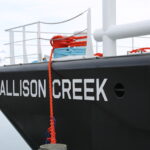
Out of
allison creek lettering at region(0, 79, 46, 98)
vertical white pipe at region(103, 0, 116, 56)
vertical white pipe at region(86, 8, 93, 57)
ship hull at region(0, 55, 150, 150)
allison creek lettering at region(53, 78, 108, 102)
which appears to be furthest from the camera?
allison creek lettering at region(0, 79, 46, 98)

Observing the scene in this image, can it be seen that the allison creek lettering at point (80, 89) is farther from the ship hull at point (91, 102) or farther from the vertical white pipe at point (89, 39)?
the vertical white pipe at point (89, 39)

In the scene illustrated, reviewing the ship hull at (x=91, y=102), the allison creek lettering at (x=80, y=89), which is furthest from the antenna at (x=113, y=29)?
the allison creek lettering at (x=80, y=89)

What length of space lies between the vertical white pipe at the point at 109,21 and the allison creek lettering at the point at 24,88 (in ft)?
3.00

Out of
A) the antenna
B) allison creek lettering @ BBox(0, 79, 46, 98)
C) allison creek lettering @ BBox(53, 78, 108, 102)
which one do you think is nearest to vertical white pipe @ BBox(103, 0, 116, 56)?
the antenna

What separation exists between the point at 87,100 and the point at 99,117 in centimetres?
22

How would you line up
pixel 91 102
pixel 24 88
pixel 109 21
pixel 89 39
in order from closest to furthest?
pixel 91 102 < pixel 109 21 < pixel 89 39 < pixel 24 88

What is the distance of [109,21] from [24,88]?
1.50 metres

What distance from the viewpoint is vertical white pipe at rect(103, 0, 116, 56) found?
3.51 meters

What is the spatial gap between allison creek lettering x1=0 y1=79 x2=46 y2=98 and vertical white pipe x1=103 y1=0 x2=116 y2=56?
91cm

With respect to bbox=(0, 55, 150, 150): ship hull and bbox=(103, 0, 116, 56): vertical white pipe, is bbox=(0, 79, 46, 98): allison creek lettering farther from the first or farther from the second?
bbox=(103, 0, 116, 56): vertical white pipe

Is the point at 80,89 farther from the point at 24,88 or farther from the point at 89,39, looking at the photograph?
→ the point at 24,88

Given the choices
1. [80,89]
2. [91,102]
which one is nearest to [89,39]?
[80,89]

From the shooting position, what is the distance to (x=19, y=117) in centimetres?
462

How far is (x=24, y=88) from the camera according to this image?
14.3 feet
